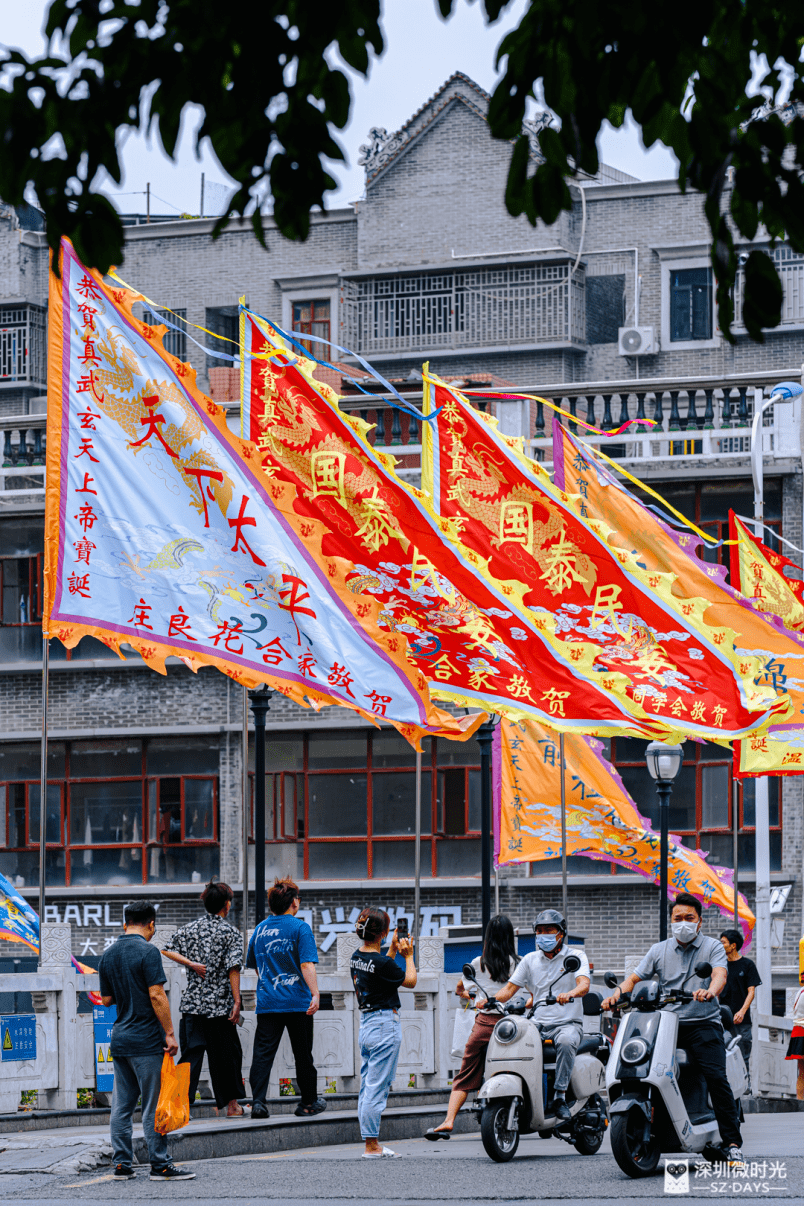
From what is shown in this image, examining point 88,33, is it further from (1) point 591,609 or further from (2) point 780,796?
(2) point 780,796

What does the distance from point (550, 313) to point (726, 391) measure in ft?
37.6

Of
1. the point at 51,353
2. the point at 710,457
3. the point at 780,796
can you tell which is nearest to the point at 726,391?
the point at 710,457

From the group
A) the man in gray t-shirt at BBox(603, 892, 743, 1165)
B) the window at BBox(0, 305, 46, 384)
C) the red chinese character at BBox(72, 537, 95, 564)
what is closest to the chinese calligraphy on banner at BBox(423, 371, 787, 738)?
the red chinese character at BBox(72, 537, 95, 564)

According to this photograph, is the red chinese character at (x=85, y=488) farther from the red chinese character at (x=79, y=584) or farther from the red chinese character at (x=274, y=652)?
the red chinese character at (x=274, y=652)

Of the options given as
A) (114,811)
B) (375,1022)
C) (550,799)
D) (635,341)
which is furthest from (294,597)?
(635,341)

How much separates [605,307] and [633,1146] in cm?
3364

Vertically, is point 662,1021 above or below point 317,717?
below

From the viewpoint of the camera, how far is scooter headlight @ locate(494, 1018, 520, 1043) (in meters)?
12.6

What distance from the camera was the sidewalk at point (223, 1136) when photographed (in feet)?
38.7

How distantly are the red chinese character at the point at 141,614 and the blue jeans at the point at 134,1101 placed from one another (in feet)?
12.1

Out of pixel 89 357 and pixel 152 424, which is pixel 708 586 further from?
pixel 89 357

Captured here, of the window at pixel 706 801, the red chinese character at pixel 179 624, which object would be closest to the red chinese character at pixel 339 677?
the red chinese character at pixel 179 624

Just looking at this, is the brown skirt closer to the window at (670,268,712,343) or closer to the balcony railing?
the balcony railing

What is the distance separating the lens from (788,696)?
1647 centimetres
